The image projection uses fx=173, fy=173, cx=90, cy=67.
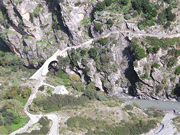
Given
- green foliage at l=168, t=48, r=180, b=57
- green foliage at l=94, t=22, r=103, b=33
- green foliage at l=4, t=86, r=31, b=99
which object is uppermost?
green foliage at l=94, t=22, r=103, b=33

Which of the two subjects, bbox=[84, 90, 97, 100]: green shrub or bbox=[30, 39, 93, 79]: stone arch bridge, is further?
bbox=[30, 39, 93, 79]: stone arch bridge

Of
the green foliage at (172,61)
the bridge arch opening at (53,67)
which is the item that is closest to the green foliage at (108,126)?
the green foliage at (172,61)

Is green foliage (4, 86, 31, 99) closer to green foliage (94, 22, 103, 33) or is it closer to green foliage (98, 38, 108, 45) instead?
green foliage (98, 38, 108, 45)

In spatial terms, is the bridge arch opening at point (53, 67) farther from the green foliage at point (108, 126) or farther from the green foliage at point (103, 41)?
the green foliage at point (108, 126)

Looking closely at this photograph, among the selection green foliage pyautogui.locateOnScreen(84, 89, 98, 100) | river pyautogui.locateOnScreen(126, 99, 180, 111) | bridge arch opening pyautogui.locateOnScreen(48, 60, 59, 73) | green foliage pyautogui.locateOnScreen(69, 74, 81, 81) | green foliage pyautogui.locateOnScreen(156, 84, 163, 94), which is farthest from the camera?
bridge arch opening pyautogui.locateOnScreen(48, 60, 59, 73)

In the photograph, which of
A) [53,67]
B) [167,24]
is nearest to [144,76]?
[167,24]

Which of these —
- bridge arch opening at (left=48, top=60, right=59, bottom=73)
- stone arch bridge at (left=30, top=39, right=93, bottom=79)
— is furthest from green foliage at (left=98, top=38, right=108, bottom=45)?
bridge arch opening at (left=48, top=60, right=59, bottom=73)
